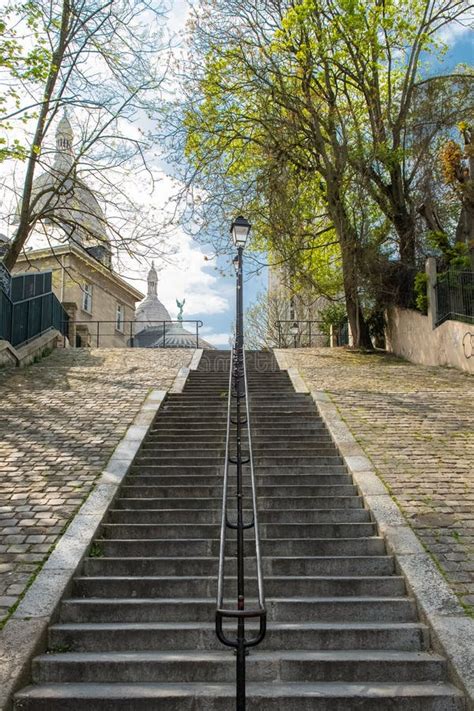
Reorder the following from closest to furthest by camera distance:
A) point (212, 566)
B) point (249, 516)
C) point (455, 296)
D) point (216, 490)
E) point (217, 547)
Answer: point (212, 566)
point (217, 547)
point (249, 516)
point (216, 490)
point (455, 296)

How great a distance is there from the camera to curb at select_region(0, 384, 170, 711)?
176 inches

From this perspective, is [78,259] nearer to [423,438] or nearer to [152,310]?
[423,438]

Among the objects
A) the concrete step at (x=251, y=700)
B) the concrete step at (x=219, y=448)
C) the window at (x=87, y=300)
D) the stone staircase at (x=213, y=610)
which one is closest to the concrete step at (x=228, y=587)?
the stone staircase at (x=213, y=610)

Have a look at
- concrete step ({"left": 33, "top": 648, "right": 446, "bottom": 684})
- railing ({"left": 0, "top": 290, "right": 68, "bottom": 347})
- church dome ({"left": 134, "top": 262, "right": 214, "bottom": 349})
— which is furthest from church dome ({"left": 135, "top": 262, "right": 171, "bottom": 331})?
concrete step ({"left": 33, "top": 648, "right": 446, "bottom": 684})

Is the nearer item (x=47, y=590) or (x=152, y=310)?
(x=47, y=590)

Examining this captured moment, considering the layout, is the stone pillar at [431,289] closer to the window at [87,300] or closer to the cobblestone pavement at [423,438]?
the cobblestone pavement at [423,438]

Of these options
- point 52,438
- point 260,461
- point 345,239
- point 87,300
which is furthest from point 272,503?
point 87,300

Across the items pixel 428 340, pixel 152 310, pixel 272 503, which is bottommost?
pixel 272 503

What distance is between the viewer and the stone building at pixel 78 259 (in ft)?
57.9

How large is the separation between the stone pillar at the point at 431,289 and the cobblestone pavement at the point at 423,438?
1637 mm

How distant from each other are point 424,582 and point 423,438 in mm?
4224

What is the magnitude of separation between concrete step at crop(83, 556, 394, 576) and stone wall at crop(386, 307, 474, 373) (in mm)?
10063

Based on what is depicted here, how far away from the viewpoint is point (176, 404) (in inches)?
478

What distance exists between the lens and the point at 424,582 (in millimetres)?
5434
